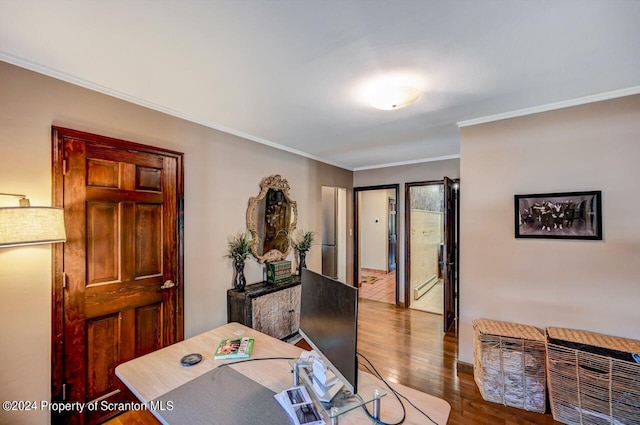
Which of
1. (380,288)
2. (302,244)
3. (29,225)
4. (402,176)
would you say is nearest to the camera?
(29,225)

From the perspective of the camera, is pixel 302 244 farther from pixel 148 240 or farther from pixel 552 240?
pixel 552 240

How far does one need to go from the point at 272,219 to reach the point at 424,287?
3602mm

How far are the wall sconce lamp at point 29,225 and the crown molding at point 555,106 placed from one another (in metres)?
→ 3.34

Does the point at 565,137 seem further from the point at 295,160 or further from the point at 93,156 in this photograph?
the point at 93,156

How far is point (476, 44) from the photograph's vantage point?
4.83 ft

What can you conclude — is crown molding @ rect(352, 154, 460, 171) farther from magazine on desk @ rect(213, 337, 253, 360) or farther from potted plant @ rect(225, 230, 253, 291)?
magazine on desk @ rect(213, 337, 253, 360)

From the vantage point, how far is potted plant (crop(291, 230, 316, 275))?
3701mm

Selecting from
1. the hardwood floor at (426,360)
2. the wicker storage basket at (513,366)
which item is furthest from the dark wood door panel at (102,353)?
the wicker storage basket at (513,366)

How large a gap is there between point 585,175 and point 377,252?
5486mm

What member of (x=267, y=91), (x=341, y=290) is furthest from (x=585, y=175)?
(x=267, y=91)

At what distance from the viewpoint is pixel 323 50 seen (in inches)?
60.8

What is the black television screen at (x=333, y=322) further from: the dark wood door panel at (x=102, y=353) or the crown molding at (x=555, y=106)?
the crown molding at (x=555, y=106)

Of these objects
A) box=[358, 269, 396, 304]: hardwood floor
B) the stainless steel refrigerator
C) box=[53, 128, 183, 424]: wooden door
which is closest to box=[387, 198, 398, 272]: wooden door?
box=[358, 269, 396, 304]: hardwood floor

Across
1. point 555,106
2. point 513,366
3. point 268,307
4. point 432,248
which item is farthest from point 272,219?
point 432,248
